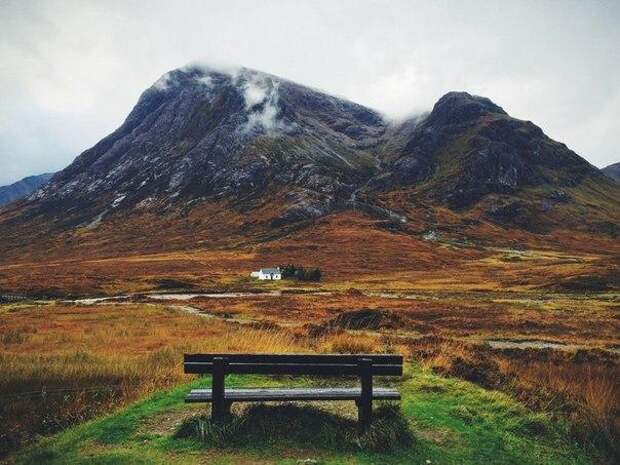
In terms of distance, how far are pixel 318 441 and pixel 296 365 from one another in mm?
1447

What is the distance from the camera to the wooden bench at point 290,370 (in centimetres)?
967

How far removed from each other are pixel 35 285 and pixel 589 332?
246 ft

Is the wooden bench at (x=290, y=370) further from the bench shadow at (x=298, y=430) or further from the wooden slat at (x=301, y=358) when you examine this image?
the bench shadow at (x=298, y=430)

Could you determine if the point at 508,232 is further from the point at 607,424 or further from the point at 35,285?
the point at 607,424

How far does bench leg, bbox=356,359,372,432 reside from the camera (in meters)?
9.66

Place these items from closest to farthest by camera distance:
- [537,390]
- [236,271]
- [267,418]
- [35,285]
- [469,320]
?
1. [267,418]
2. [537,390]
3. [469,320]
4. [35,285]
5. [236,271]

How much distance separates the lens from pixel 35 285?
7644 cm

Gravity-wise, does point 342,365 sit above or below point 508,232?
below

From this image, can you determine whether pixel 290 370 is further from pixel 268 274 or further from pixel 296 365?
pixel 268 274

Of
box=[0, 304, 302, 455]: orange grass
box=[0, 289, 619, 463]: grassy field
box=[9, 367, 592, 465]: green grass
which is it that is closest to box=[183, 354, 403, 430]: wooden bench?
box=[9, 367, 592, 465]: green grass

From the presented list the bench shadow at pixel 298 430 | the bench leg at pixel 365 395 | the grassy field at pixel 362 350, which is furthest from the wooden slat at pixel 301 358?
the grassy field at pixel 362 350

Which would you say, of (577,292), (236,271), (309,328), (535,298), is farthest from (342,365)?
(236,271)

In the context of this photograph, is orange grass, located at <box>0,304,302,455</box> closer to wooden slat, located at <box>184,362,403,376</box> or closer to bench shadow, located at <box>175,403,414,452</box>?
bench shadow, located at <box>175,403,414,452</box>

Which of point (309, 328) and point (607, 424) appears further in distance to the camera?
point (309, 328)
